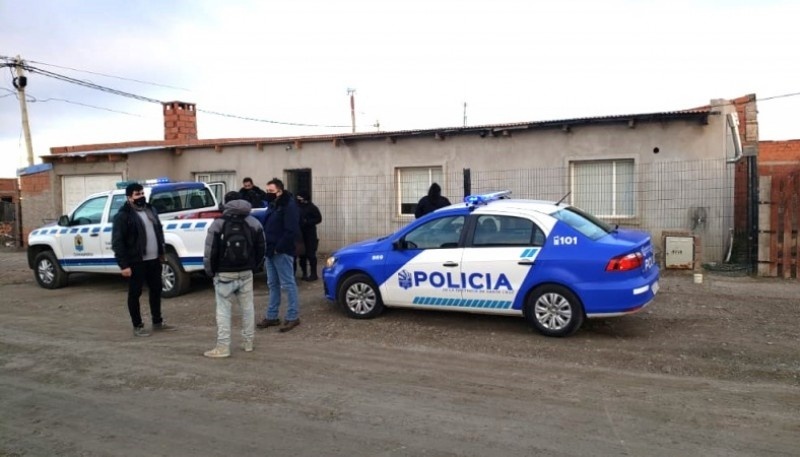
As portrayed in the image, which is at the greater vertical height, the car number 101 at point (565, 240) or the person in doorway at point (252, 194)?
the person in doorway at point (252, 194)

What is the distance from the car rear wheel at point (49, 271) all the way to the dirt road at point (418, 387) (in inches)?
117

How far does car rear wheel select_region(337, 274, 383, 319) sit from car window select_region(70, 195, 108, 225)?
215 inches

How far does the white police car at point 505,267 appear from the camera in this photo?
6523 mm

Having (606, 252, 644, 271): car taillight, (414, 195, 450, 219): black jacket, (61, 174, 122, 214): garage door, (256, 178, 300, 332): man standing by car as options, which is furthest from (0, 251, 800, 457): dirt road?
(61, 174, 122, 214): garage door

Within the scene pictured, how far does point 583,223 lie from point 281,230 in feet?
11.7

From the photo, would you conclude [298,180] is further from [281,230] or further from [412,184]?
[281,230]

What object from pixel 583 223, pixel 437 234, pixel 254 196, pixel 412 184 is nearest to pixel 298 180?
pixel 412 184

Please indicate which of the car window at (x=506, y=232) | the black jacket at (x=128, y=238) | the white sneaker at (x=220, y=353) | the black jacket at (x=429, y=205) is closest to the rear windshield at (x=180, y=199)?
the black jacket at (x=128, y=238)

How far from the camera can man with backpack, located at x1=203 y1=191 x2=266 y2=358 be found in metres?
6.45

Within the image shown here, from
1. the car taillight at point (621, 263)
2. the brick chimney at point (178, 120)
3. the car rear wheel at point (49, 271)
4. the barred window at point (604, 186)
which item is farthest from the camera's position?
the brick chimney at point (178, 120)

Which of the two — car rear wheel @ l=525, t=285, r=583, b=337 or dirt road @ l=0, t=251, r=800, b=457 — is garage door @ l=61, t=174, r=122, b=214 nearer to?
dirt road @ l=0, t=251, r=800, b=457

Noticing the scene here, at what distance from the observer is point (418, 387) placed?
5.36 m

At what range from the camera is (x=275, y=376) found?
5.76 m

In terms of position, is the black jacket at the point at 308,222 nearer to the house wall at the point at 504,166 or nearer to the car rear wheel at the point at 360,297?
the car rear wheel at the point at 360,297
